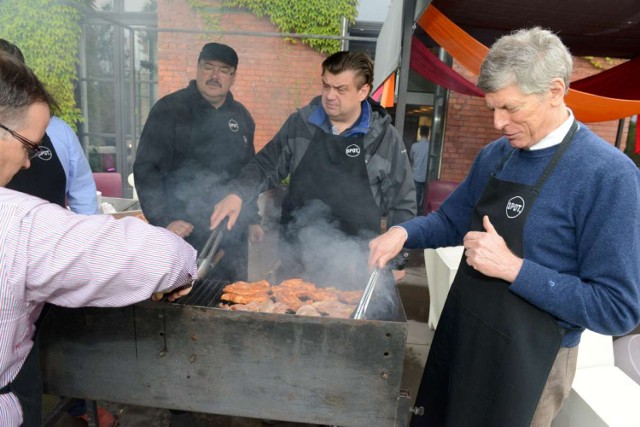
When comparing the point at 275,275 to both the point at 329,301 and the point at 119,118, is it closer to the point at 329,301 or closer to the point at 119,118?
the point at 329,301

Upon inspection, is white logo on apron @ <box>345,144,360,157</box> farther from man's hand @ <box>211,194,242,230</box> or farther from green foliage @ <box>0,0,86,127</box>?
green foliage @ <box>0,0,86,127</box>

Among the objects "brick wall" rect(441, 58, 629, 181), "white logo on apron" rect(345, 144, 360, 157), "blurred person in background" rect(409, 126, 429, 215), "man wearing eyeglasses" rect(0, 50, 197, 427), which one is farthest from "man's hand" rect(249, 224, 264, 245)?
"brick wall" rect(441, 58, 629, 181)

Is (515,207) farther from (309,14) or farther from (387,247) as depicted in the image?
(309,14)

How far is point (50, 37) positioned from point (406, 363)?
9.60 meters

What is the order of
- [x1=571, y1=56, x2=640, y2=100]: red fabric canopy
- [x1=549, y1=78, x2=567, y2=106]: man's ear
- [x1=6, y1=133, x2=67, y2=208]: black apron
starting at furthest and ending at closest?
[x1=571, y1=56, x2=640, y2=100]: red fabric canopy → [x1=6, y1=133, x2=67, y2=208]: black apron → [x1=549, y1=78, x2=567, y2=106]: man's ear

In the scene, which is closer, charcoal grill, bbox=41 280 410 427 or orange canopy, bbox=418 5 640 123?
charcoal grill, bbox=41 280 410 427

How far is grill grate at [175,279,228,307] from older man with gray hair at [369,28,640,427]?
138 centimetres

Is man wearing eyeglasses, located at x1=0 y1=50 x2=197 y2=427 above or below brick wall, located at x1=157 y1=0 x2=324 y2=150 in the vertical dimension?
below

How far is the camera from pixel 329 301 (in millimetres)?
2594

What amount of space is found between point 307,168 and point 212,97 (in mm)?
1104

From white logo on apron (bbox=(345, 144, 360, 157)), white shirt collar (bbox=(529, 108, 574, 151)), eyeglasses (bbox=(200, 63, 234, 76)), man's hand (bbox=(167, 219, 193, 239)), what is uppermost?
eyeglasses (bbox=(200, 63, 234, 76))

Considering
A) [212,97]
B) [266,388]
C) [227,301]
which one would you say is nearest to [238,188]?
[212,97]

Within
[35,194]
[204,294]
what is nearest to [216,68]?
[35,194]

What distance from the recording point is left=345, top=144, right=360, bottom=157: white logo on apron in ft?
10.6
